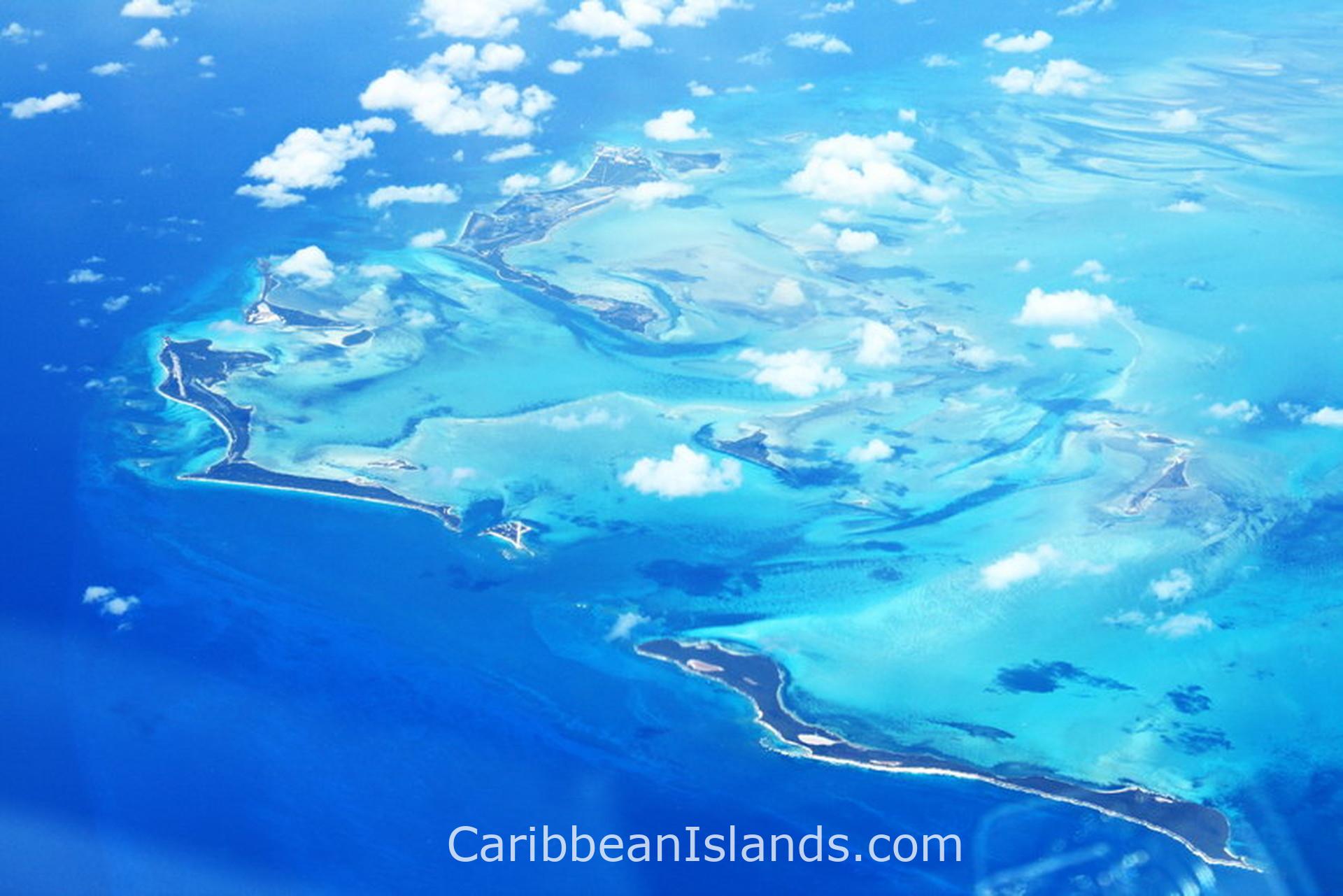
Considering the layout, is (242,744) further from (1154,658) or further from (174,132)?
(174,132)

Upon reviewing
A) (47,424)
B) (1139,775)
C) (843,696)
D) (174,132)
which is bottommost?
(1139,775)

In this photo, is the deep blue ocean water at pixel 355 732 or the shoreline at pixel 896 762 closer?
the deep blue ocean water at pixel 355 732

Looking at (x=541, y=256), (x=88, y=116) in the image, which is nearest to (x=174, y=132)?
(x=88, y=116)

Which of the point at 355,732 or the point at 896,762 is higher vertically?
the point at 355,732

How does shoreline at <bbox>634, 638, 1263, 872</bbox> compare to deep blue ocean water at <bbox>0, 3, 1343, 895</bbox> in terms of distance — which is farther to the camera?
shoreline at <bbox>634, 638, 1263, 872</bbox>
